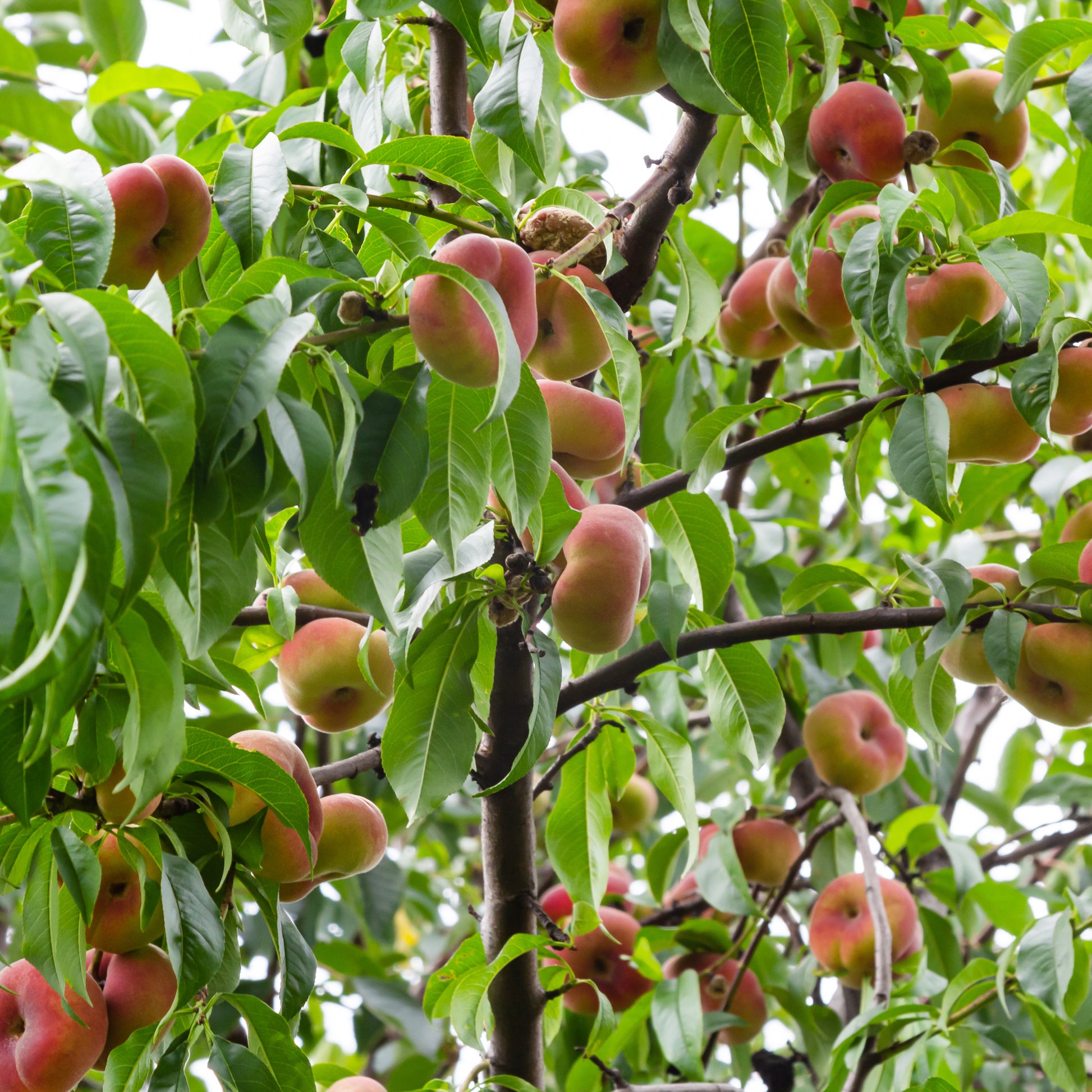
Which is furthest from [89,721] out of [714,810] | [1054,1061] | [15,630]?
[714,810]

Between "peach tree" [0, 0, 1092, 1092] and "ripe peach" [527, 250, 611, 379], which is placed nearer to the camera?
"peach tree" [0, 0, 1092, 1092]

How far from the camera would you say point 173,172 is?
0.73 metres

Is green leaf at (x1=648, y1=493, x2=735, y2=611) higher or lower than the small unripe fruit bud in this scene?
lower

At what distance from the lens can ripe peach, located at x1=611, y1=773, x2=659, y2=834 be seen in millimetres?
1919

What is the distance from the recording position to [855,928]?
5.16 feet

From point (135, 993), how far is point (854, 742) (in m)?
1.06

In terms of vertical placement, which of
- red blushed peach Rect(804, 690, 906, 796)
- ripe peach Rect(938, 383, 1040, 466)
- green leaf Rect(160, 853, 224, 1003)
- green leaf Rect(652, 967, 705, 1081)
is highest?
ripe peach Rect(938, 383, 1040, 466)

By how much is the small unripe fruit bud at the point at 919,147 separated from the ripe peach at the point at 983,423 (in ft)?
0.82

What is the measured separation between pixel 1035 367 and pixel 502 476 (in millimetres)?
455

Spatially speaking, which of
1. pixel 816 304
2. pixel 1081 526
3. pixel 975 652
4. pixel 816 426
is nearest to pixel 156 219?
pixel 816 426

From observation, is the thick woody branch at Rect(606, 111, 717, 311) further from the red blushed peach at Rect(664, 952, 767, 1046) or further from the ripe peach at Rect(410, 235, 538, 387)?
the red blushed peach at Rect(664, 952, 767, 1046)

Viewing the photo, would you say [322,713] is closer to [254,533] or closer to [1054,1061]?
[254,533]

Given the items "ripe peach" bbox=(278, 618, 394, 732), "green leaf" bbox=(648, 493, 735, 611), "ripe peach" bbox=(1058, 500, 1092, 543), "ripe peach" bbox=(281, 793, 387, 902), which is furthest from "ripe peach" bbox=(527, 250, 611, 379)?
"ripe peach" bbox=(1058, 500, 1092, 543)

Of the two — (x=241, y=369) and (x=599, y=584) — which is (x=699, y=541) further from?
(x=241, y=369)
